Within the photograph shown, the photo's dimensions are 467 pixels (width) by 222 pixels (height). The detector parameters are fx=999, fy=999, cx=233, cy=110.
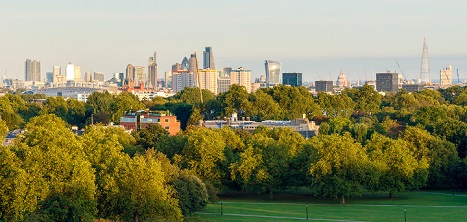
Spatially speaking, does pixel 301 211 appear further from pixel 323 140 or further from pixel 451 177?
pixel 451 177

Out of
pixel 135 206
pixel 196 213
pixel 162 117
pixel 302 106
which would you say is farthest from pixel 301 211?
pixel 302 106

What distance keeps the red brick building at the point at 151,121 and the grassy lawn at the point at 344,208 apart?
3610cm

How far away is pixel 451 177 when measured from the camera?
6969 centimetres

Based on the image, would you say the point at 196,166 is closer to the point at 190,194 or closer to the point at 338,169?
the point at 338,169

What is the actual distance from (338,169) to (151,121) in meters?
44.0

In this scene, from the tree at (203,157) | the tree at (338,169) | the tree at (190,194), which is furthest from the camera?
the tree at (203,157)

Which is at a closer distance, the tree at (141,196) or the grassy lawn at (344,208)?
the tree at (141,196)

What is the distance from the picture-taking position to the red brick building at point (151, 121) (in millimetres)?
103375

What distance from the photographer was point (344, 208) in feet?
195

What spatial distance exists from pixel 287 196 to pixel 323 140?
14.6 feet

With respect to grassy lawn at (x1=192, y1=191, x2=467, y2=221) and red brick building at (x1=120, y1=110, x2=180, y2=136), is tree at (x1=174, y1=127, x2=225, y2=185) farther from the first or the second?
red brick building at (x1=120, y1=110, x2=180, y2=136)

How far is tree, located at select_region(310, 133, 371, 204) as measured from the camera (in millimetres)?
62125

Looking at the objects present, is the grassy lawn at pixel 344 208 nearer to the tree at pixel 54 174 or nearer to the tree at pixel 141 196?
the tree at pixel 141 196

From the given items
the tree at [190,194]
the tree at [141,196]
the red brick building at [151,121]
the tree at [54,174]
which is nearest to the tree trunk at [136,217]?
the tree at [141,196]
